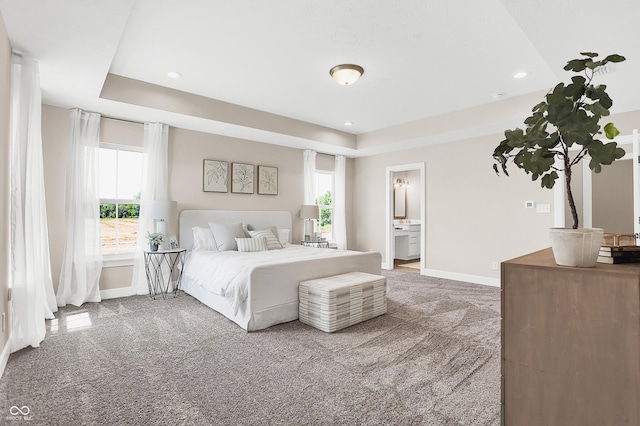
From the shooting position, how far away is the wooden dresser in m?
0.98

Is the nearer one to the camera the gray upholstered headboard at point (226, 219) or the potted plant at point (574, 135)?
the potted plant at point (574, 135)

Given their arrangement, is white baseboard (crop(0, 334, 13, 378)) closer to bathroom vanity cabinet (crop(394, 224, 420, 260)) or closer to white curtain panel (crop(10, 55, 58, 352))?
white curtain panel (crop(10, 55, 58, 352))

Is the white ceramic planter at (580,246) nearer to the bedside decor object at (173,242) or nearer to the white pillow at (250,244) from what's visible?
the white pillow at (250,244)

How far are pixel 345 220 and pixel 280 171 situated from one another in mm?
1872

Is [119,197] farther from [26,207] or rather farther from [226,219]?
[26,207]

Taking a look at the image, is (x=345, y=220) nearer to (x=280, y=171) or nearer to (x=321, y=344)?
(x=280, y=171)

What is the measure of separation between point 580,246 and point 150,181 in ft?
15.9

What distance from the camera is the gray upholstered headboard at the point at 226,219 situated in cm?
496

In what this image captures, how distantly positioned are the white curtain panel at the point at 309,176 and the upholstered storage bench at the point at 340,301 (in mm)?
2930

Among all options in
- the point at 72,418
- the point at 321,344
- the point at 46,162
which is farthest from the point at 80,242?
the point at 321,344

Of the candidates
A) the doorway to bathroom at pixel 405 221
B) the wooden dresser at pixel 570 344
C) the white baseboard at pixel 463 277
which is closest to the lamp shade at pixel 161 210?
the doorway to bathroom at pixel 405 221

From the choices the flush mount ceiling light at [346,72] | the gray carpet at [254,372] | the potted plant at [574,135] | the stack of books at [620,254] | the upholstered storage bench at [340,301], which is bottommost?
the gray carpet at [254,372]

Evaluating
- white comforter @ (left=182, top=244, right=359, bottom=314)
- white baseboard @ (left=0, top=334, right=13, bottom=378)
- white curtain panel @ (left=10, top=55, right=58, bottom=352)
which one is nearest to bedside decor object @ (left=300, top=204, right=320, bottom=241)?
white comforter @ (left=182, top=244, right=359, bottom=314)

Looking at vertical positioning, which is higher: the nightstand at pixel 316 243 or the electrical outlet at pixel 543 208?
the electrical outlet at pixel 543 208
